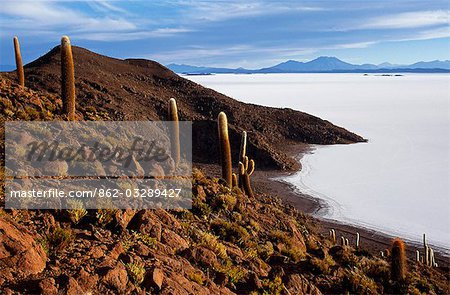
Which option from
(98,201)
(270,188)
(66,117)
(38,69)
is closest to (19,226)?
(98,201)

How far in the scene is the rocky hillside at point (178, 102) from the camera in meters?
38.2

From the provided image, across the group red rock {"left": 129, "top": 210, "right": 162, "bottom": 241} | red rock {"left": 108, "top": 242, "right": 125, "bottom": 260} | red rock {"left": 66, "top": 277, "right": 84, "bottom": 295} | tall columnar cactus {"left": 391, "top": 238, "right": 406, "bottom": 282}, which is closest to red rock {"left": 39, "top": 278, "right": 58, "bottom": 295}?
red rock {"left": 66, "top": 277, "right": 84, "bottom": 295}

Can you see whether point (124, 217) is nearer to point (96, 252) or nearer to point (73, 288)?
point (96, 252)

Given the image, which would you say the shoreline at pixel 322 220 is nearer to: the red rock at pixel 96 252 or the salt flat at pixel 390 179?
the salt flat at pixel 390 179

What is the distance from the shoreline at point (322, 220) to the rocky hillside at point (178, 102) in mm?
4397

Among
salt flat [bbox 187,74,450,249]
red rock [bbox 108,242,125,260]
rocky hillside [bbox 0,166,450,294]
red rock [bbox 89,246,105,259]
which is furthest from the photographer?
salt flat [bbox 187,74,450,249]

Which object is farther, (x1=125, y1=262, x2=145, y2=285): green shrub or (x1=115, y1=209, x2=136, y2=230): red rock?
(x1=115, y1=209, x2=136, y2=230): red rock

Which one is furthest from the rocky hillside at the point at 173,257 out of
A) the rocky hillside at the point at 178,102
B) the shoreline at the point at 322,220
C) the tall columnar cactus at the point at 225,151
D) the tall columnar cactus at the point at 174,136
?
the rocky hillside at the point at 178,102

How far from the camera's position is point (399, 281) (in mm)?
11188

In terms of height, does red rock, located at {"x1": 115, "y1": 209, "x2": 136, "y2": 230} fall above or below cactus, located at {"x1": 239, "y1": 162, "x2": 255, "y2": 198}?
above

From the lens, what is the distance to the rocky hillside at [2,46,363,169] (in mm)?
38234

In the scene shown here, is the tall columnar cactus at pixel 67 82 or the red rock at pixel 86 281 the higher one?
the tall columnar cactus at pixel 67 82

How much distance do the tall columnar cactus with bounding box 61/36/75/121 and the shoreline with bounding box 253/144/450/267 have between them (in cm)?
1302

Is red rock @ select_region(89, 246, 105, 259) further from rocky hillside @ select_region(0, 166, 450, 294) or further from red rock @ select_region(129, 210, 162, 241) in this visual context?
red rock @ select_region(129, 210, 162, 241)
